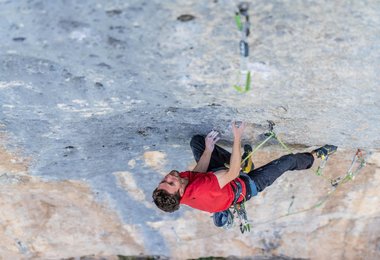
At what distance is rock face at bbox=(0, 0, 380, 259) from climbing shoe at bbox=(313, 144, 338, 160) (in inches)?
2.5

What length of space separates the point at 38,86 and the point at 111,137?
91cm

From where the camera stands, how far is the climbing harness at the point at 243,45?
1954 mm

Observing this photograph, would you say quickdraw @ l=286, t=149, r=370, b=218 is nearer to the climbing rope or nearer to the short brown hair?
the climbing rope

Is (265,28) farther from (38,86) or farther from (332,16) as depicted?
(38,86)

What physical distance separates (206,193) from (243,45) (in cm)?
118

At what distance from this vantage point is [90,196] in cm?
450

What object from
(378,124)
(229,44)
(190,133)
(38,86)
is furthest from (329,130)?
(38,86)

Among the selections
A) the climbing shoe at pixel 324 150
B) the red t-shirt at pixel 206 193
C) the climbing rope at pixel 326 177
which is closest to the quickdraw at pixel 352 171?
the climbing rope at pixel 326 177

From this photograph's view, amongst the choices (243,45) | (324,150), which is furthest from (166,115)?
(324,150)

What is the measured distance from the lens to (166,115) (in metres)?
3.04

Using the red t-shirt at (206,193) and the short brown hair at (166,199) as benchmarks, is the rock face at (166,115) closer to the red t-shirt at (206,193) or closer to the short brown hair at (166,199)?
the red t-shirt at (206,193)

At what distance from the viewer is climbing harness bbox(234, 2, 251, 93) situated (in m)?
1.95

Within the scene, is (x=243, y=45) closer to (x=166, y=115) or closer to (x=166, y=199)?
(x=166, y=115)

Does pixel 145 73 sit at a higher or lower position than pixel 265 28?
lower
